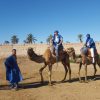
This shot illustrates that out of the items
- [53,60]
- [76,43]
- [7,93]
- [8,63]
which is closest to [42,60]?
[53,60]

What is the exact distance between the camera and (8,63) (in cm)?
1366

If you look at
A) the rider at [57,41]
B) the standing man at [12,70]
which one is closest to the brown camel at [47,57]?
the rider at [57,41]

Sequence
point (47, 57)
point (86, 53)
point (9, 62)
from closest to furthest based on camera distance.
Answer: point (9, 62), point (47, 57), point (86, 53)

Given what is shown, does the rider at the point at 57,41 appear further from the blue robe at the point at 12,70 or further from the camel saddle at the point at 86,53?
the blue robe at the point at 12,70

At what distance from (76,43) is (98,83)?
39704mm

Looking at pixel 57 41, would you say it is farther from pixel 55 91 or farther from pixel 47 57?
pixel 55 91

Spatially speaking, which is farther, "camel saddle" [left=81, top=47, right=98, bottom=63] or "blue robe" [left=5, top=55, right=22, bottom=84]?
"camel saddle" [left=81, top=47, right=98, bottom=63]

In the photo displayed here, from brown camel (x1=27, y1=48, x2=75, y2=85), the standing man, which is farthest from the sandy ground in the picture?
brown camel (x1=27, y1=48, x2=75, y2=85)

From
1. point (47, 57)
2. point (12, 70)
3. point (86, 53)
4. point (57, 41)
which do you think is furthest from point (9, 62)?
point (86, 53)

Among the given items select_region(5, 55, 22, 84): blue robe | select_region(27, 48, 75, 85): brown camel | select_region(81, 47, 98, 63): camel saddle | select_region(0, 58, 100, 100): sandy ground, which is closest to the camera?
select_region(0, 58, 100, 100): sandy ground

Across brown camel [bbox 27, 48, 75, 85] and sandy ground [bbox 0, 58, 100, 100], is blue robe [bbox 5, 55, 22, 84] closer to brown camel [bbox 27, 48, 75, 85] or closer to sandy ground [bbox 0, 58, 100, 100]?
sandy ground [bbox 0, 58, 100, 100]

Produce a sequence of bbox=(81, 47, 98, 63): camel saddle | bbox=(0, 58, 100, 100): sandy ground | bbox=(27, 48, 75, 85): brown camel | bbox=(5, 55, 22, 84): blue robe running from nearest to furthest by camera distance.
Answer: bbox=(0, 58, 100, 100): sandy ground < bbox=(5, 55, 22, 84): blue robe < bbox=(27, 48, 75, 85): brown camel < bbox=(81, 47, 98, 63): camel saddle

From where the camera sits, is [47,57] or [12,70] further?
[47,57]

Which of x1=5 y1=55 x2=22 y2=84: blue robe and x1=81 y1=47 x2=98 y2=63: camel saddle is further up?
x1=81 y1=47 x2=98 y2=63: camel saddle
